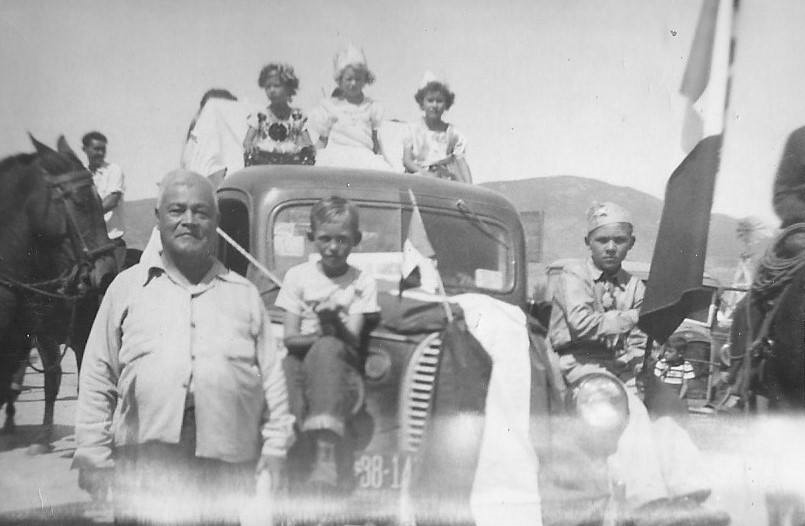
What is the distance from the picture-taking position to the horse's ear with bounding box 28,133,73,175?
10.3 feet

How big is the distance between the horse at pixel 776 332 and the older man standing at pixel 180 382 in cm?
235

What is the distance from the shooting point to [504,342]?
129 inches

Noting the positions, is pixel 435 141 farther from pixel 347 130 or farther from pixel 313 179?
pixel 313 179

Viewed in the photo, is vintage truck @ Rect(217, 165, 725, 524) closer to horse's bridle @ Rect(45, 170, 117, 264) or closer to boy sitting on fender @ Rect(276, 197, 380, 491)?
boy sitting on fender @ Rect(276, 197, 380, 491)

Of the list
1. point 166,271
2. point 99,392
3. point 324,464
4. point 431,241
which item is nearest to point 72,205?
point 166,271

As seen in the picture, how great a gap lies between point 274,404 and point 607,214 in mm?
1724

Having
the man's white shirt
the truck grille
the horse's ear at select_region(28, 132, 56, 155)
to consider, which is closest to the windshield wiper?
the truck grille

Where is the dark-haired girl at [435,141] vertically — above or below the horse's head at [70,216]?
above

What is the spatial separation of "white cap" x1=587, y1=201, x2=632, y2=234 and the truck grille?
1001 mm

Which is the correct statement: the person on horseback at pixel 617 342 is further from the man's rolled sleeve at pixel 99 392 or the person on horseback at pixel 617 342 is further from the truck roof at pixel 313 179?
the man's rolled sleeve at pixel 99 392

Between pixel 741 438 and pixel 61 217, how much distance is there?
3322 mm

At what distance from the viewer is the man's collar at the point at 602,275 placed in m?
3.62

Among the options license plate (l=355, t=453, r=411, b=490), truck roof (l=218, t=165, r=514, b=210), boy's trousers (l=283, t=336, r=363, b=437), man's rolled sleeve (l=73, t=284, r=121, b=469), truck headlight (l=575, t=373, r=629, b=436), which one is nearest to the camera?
man's rolled sleeve (l=73, t=284, r=121, b=469)

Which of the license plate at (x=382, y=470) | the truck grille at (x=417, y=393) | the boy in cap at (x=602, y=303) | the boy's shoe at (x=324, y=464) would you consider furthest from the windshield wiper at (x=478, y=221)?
the boy's shoe at (x=324, y=464)
